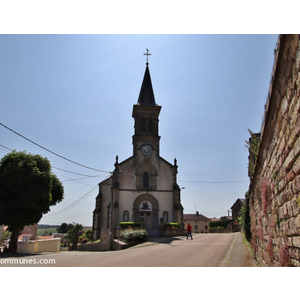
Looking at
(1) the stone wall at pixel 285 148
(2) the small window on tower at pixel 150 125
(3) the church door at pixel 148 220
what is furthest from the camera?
(2) the small window on tower at pixel 150 125

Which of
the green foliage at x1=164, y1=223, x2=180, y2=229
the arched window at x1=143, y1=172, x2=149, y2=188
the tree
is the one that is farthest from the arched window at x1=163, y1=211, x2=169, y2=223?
the tree

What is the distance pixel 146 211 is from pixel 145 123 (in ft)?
40.1

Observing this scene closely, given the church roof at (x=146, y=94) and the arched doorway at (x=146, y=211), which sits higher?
the church roof at (x=146, y=94)

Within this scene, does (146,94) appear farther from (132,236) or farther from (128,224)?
(132,236)

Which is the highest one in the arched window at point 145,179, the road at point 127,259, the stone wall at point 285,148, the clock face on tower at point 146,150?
the clock face on tower at point 146,150

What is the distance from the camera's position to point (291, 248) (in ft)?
12.9

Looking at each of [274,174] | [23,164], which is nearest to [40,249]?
[23,164]

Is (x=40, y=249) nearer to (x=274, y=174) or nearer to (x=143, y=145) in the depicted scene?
(x=274, y=174)

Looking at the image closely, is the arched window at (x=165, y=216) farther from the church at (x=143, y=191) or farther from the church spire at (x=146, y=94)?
the church spire at (x=146, y=94)

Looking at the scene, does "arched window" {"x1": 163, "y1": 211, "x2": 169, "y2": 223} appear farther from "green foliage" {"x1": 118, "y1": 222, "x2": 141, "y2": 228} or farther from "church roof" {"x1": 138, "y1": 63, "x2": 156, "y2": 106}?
"church roof" {"x1": 138, "y1": 63, "x2": 156, "y2": 106}

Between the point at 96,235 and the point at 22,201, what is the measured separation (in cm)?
1641

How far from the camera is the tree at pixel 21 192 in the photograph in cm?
1709

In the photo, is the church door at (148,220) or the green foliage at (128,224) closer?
the green foliage at (128,224)

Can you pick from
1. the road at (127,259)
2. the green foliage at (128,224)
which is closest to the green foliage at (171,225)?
the green foliage at (128,224)
